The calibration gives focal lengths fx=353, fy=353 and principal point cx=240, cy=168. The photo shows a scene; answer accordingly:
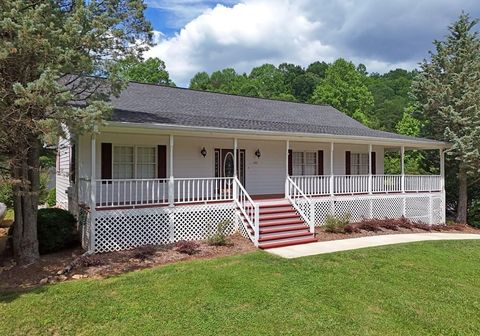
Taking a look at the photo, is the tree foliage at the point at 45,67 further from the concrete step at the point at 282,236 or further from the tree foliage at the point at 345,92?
the tree foliage at the point at 345,92

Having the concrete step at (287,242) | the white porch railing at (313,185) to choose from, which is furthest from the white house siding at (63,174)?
the white porch railing at (313,185)

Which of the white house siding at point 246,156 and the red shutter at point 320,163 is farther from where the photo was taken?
the red shutter at point 320,163

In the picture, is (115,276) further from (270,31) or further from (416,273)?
(270,31)

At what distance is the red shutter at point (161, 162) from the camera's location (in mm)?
12008

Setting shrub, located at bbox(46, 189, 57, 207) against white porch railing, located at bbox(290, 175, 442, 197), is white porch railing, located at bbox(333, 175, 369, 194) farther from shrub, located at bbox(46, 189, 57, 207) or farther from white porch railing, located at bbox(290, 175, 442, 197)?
shrub, located at bbox(46, 189, 57, 207)

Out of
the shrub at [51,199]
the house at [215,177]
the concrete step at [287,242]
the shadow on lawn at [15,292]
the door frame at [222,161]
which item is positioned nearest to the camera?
the shadow on lawn at [15,292]

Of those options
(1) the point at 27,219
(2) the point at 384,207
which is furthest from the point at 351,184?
(1) the point at 27,219

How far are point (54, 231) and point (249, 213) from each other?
5592 mm

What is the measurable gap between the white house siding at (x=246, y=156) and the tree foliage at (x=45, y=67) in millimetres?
2788

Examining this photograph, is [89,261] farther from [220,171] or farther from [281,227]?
[220,171]

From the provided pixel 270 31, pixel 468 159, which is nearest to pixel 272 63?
pixel 270 31

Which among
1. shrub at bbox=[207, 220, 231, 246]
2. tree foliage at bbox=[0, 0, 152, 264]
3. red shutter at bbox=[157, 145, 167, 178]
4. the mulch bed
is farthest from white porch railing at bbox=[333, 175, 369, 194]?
tree foliage at bbox=[0, 0, 152, 264]

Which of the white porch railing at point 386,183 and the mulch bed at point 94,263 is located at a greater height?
the white porch railing at point 386,183

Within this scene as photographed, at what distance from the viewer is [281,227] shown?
11156 millimetres
